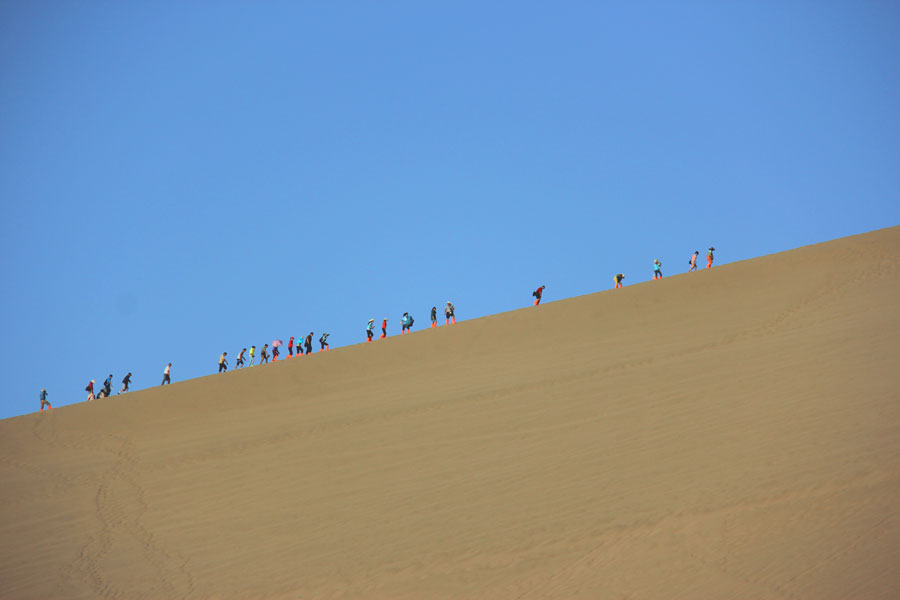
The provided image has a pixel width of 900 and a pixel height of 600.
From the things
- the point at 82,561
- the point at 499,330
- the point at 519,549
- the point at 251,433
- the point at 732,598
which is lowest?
the point at 732,598

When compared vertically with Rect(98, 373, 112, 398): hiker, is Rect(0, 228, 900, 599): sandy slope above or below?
below

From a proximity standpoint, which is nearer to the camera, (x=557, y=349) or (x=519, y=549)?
(x=519, y=549)

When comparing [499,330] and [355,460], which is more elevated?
[499,330]

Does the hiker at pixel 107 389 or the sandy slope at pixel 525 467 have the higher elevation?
the hiker at pixel 107 389

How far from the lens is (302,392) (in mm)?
17578

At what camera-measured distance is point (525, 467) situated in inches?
434

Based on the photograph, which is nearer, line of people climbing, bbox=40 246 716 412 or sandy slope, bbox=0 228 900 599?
sandy slope, bbox=0 228 900 599

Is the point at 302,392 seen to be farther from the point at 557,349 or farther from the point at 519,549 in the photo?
the point at 519,549

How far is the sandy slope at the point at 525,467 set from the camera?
825 cm

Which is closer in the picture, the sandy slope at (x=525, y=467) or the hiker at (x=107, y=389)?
the sandy slope at (x=525, y=467)

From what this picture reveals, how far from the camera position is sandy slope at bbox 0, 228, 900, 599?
8250 mm

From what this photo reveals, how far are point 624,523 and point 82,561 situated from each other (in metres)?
7.07

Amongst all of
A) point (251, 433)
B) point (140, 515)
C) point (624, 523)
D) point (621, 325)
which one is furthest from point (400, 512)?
point (621, 325)

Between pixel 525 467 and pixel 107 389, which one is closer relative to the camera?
pixel 525 467
